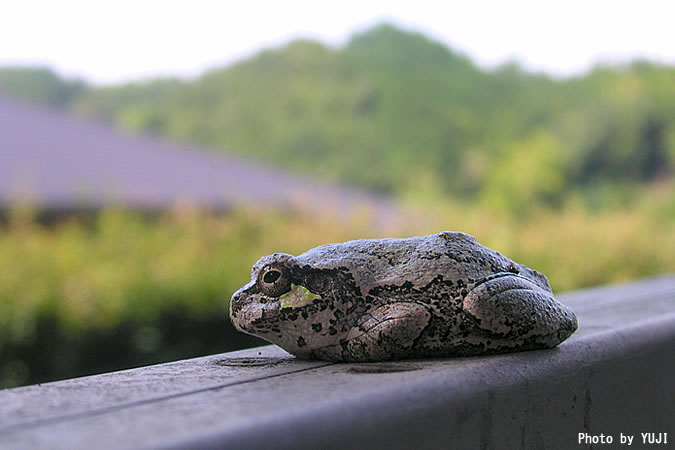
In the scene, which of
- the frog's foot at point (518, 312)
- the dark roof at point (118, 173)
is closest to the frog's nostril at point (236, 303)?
the frog's foot at point (518, 312)

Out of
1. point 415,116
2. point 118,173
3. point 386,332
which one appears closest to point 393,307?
point 386,332

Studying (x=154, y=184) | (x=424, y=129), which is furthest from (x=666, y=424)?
(x=424, y=129)

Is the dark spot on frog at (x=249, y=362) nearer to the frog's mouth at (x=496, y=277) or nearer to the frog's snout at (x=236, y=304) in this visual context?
the frog's snout at (x=236, y=304)

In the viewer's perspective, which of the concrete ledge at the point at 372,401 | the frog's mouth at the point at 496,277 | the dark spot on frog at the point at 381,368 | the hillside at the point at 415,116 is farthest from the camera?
the hillside at the point at 415,116

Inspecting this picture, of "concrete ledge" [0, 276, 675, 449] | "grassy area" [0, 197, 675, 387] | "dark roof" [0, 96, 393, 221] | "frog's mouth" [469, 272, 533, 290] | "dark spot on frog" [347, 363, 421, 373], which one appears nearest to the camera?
"concrete ledge" [0, 276, 675, 449]

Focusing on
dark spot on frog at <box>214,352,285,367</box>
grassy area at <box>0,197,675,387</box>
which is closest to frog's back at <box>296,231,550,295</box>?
dark spot on frog at <box>214,352,285,367</box>

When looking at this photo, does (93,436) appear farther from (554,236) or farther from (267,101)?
(267,101)

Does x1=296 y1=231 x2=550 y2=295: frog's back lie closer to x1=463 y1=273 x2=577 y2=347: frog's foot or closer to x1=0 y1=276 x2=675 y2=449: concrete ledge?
x1=463 y1=273 x2=577 y2=347: frog's foot

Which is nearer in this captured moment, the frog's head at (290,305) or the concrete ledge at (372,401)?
the concrete ledge at (372,401)
